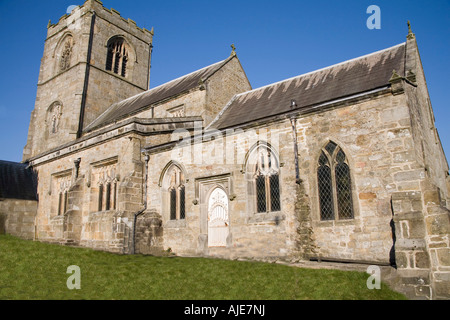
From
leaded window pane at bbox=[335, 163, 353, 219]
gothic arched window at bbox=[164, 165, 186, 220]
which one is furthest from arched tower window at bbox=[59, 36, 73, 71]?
leaded window pane at bbox=[335, 163, 353, 219]

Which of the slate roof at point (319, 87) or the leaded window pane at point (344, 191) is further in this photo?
the slate roof at point (319, 87)

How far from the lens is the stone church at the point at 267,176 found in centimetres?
1027

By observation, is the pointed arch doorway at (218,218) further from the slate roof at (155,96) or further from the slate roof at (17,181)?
the slate roof at (17,181)

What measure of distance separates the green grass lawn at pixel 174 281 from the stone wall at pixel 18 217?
1037 cm

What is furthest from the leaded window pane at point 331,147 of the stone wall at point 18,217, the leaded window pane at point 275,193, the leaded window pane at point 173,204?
the stone wall at point 18,217

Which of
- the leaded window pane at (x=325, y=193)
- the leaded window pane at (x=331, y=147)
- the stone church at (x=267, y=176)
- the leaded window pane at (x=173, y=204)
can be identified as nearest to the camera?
the stone church at (x=267, y=176)

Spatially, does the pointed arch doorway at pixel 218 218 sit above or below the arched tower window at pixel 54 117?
below

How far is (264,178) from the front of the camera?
1332cm

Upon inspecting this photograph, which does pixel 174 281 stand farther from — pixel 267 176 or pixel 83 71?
pixel 83 71

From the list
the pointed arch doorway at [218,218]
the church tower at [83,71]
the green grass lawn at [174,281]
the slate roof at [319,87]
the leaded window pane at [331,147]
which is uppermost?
the church tower at [83,71]

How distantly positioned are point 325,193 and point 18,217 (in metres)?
18.6

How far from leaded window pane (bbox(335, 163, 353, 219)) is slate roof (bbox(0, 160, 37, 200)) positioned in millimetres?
18877

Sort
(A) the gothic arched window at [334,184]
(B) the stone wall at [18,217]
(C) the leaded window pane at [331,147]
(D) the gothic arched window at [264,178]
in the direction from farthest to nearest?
(B) the stone wall at [18,217], (D) the gothic arched window at [264,178], (C) the leaded window pane at [331,147], (A) the gothic arched window at [334,184]
